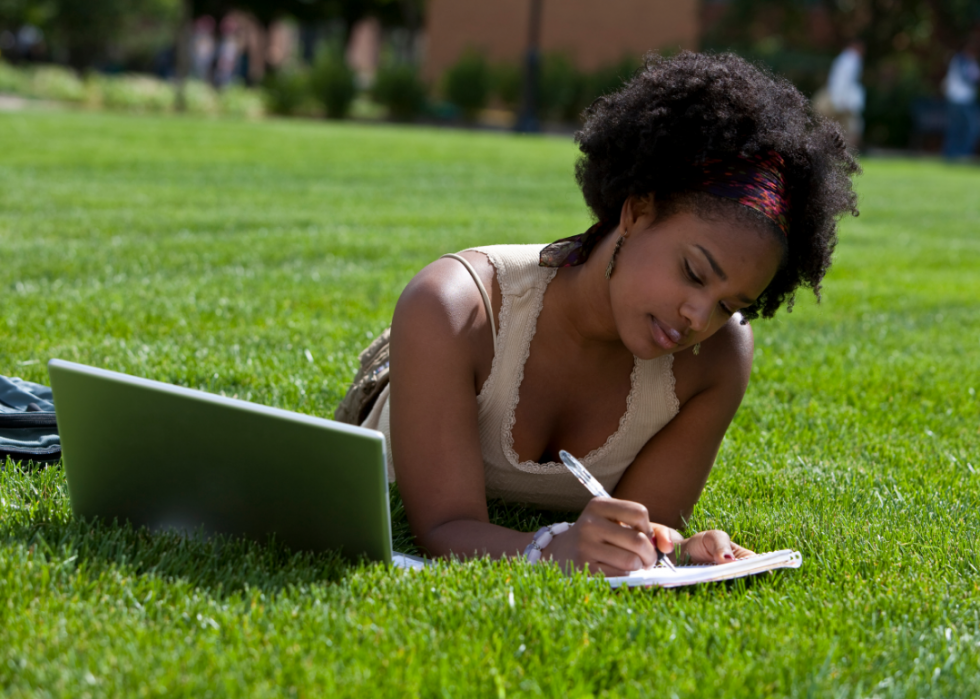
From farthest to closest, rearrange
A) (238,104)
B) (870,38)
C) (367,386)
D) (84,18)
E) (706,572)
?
(84,18)
(870,38)
(238,104)
(367,386)
(706,572)

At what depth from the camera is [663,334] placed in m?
2.28

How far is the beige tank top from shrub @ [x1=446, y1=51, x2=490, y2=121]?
26855 mm

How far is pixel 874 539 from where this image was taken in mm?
2578

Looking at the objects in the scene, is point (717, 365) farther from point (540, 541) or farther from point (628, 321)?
point (540, 541)

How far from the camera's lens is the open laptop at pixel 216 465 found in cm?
191

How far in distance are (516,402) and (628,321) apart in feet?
1.22

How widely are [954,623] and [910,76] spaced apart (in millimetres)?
26466

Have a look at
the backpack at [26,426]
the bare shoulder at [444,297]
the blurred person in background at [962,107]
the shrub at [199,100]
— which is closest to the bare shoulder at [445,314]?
the bare shoulder at [444,297]

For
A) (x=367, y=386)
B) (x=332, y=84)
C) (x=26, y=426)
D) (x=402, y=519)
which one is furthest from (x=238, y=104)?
(x=402, y=519)

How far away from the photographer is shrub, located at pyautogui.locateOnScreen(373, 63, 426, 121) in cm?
2847

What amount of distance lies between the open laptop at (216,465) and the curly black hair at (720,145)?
34.9 inches

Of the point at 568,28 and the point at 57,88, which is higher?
the point at 568,28

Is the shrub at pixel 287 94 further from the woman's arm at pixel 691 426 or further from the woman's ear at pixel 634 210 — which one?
the woman's ear at pixel 634 210

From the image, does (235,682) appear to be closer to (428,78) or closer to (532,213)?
(532,213)
